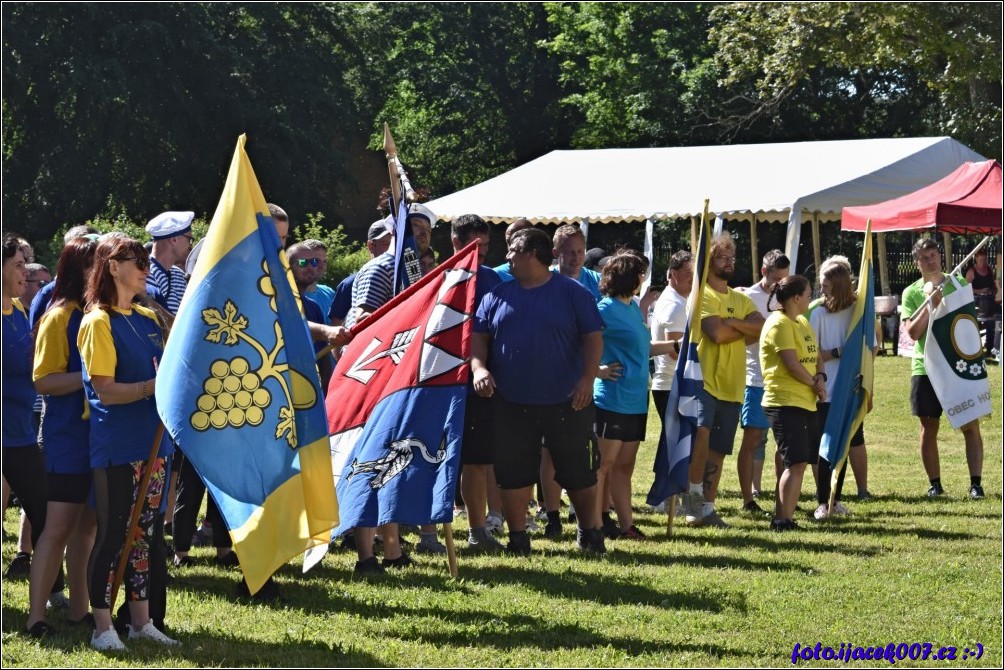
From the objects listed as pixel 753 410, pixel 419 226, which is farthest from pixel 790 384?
pixel 419 226

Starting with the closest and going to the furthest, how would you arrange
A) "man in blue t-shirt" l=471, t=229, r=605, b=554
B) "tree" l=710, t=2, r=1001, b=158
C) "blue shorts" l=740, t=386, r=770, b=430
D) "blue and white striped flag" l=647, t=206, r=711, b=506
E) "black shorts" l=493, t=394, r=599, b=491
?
1. "man in blue t-shirt" l=471, t=229, r=605, b=554
2. "black shorts" l=493, t=394, r=599, b=491
3. "blue and white striped flag" l=647, t=206, r=711, b=506
4. "blue shorts" l=740, t=386, r=770, b=430
5. "tree" l=710, t=2, r=1001, b=158

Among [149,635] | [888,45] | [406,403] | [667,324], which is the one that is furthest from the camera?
[888,45]

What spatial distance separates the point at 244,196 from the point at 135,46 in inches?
1269

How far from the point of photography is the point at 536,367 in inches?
297

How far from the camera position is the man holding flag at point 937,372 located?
403 inches

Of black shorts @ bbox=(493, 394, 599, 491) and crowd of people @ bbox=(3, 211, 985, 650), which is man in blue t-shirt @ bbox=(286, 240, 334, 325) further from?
black shorts @ bbox=(493, 394, 599, 491)

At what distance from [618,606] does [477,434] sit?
5.88 feet

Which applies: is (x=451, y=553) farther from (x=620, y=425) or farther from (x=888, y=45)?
(x=888, y=45)

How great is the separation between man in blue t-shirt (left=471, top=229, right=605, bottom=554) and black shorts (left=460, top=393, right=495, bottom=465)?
18 centimetres

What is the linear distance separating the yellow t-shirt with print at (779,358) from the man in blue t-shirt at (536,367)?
161 cm

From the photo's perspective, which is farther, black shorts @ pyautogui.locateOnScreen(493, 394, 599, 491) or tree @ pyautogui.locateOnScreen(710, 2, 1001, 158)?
tree @ pyautogui.locateOnScreen(710, 2, 1001, 158)

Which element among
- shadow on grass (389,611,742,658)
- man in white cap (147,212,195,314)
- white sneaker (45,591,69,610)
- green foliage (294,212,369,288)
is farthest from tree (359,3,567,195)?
shadow on grass (389,611,742,658)

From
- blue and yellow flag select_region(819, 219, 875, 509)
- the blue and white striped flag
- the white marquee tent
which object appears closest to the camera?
the blue and white striped flag

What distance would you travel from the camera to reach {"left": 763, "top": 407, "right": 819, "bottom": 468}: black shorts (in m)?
8.55
